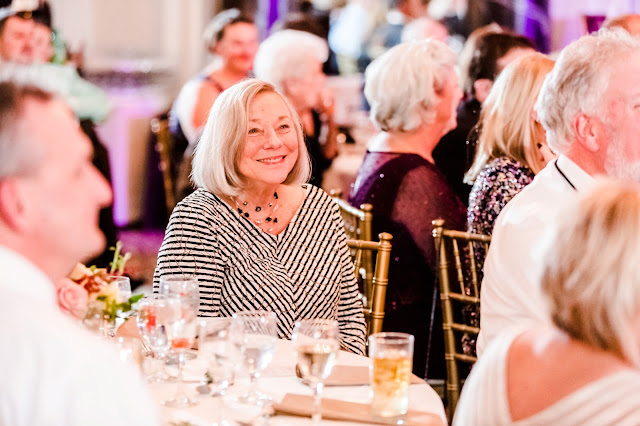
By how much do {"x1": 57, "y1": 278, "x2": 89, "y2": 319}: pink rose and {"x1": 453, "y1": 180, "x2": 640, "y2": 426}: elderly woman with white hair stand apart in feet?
2.92

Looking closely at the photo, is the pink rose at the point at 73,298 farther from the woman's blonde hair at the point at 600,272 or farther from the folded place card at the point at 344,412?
the woman's blonde hair at the point at 600,272

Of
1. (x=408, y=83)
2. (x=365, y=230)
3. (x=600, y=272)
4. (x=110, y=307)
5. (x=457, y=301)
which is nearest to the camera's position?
(x=600, y=272)

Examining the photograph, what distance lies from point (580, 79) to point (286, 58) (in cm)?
283

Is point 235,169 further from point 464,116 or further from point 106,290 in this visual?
point 464,116

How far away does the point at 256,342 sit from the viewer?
189 centimetres

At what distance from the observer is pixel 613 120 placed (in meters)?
2.74

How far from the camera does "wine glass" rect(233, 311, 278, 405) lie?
1.88 metres

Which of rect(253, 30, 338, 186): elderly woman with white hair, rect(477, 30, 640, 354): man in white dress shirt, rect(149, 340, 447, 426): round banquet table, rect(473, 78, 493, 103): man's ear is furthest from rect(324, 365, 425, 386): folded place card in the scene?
rect(253, 30, 338, 186): elderly woman with white hair

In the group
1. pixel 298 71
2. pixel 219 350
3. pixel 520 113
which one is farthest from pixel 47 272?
pixel 298 71

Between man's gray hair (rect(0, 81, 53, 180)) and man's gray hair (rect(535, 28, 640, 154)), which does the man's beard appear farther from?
man's gray hair (rect(0, 81, 53, 180))

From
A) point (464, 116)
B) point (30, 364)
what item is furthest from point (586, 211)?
point (464, 116)

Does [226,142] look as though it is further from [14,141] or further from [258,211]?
[14,141]

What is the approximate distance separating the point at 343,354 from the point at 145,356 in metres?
0.49

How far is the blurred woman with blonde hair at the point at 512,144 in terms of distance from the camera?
3.37 m
